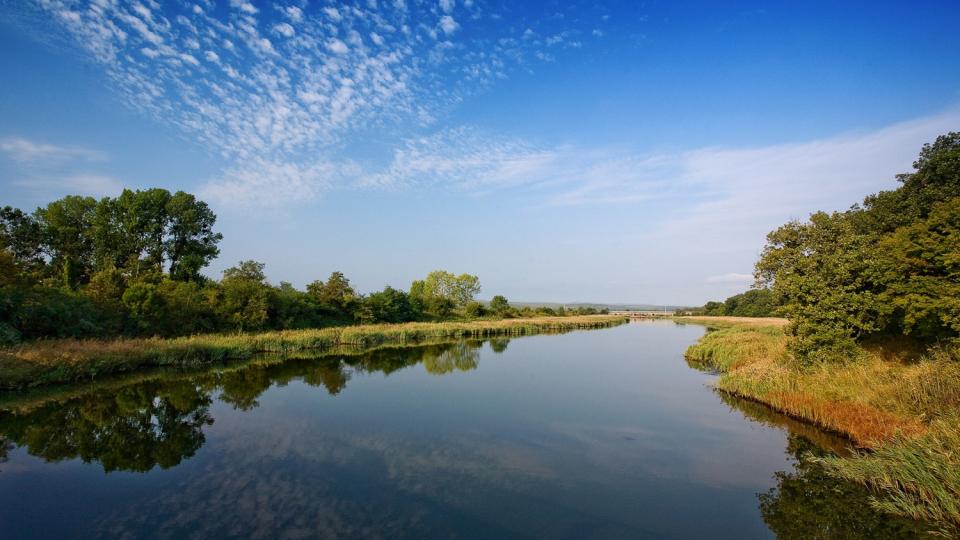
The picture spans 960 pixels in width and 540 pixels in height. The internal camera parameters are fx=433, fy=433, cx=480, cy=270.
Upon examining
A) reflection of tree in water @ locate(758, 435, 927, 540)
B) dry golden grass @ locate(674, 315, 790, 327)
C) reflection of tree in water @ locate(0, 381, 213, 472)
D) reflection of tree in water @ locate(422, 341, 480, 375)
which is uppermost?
dry golden grass @ locate(674, 315, 790, 327)

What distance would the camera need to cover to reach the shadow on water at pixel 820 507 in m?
7.12

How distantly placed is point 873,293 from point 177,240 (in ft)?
183

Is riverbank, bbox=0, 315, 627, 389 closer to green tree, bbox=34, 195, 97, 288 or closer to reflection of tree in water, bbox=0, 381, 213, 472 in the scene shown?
reflection of tree in water, bbox=0, 381, 213, 472

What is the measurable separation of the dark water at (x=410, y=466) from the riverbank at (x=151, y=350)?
1.64 m

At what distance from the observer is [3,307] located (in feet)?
71.1

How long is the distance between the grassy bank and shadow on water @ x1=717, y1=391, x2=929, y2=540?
0.28 meters

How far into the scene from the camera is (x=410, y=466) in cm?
1002

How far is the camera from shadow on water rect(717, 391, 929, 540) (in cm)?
712

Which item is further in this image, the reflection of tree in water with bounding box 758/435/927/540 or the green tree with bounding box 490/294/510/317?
the green tree with bounding box 490/294/510/317

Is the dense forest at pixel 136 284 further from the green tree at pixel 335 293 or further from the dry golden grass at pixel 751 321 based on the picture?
the dry golden grass at pixel 751 321

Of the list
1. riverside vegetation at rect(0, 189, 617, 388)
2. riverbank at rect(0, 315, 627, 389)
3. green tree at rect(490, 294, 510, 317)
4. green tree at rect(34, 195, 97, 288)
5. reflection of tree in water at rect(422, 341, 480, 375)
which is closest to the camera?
riverbank at rect(0, 315, 627, 389)

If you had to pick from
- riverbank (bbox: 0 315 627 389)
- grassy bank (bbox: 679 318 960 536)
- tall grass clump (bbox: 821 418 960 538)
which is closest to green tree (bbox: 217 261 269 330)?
riverbank (bbox: 0 315 627 389)

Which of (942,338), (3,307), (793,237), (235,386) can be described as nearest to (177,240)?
(3,307)

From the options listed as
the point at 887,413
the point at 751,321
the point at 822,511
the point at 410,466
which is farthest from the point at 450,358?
the point at 751,321
